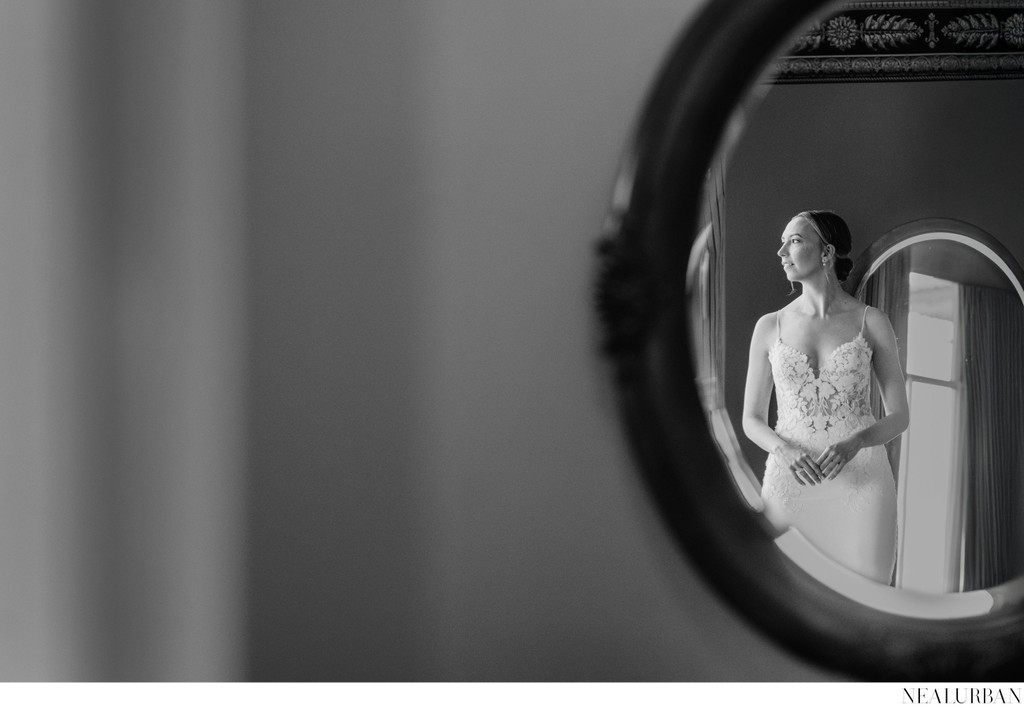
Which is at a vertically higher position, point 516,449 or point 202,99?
point 202,99

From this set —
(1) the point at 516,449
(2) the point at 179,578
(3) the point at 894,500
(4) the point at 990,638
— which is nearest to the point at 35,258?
(2) the point at 179,578

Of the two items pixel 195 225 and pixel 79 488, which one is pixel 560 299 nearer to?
pixel 195 225

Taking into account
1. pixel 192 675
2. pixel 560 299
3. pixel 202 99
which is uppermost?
pixel 202 99

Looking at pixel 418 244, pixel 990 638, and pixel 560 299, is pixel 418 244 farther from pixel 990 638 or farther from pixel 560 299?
pixel 990 638

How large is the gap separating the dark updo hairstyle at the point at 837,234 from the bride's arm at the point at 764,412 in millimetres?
79

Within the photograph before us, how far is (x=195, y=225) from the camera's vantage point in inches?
32.3

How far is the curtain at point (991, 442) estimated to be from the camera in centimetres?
78

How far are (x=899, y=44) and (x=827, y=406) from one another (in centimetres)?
34

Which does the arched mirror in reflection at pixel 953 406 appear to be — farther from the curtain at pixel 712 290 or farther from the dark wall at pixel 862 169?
the curtain at pixel 712 290

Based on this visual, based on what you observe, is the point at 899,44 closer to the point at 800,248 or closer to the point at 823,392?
the point at 800,248

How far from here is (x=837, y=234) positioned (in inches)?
30.8

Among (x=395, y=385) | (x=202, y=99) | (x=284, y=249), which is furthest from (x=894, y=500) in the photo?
(x=202, y=99)

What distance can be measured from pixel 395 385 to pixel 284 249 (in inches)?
6.7

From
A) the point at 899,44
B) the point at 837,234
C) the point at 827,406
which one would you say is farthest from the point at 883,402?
the point at 899,44
